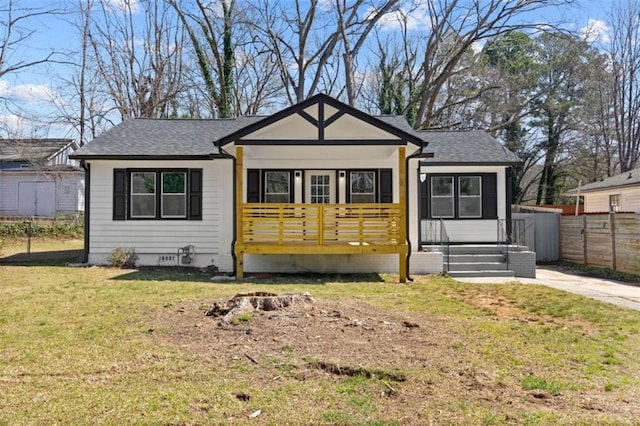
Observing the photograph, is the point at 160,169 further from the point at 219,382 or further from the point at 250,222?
the point at 219,382

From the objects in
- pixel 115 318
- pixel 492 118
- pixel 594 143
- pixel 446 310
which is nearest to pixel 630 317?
pixel 446 310

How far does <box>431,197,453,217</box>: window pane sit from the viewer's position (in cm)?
1352

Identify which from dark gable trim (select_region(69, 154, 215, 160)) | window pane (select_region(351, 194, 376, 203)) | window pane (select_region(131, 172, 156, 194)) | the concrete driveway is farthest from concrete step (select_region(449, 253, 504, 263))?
window pane (select_region(131, 172, 156, 194))

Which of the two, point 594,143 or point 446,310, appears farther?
point 594,143

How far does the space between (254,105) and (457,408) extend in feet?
91.1

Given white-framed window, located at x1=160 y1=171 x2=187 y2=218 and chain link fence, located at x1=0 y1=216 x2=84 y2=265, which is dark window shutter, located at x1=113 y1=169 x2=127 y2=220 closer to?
white-framed window, located at x1=160 y1=171 x2=187 y2=218

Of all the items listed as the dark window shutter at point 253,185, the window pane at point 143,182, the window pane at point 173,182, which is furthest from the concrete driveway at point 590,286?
the window pane at point 143,182

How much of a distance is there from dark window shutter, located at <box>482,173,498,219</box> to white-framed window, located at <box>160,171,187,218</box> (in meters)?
8.78

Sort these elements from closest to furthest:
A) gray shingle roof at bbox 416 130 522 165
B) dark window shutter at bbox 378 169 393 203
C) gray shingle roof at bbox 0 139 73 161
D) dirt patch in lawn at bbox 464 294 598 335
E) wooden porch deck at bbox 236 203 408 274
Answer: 1. dirt patch in lawn at bbox 464 294 598 335
2. wooden porch deck at bbox 236 203 408 274
3. dark window shutter at bbox 378 169 393 203
4. gray shingle roof at bbox 416 130 522 165
5. gray shingle roof at bbox 0 139 73 161

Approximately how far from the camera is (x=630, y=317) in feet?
22.1

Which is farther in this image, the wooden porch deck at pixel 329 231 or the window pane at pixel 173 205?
the window pane at pixel 173 205

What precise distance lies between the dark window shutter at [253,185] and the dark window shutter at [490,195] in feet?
22.1

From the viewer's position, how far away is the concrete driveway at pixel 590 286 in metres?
8.52

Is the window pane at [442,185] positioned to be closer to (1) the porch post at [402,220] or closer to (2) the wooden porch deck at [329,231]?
(2) the wooden porch deck at [329,231]
